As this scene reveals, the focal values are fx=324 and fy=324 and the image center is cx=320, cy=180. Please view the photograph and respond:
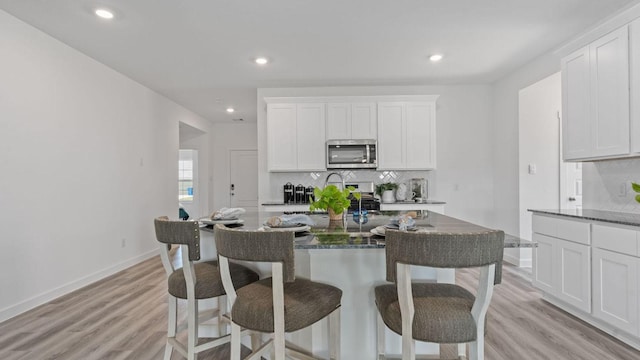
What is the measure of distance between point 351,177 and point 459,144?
5.67ft

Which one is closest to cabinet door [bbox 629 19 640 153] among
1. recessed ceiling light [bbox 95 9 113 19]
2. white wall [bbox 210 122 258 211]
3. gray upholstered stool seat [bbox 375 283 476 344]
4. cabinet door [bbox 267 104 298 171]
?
gray upholstered stool seat [bbox 375 283 476 344]

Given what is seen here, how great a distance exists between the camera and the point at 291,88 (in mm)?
4941

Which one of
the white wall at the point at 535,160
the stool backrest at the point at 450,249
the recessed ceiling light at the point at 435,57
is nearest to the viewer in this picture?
the stool backrest at the point at 450,249

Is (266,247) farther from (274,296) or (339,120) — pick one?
(339,120)

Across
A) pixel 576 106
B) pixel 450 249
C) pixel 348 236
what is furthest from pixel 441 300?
pixel 576 106

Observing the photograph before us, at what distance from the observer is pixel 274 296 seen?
1.32 meters

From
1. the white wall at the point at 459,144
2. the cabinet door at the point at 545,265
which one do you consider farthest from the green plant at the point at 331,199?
the white wall at the point at 459,144

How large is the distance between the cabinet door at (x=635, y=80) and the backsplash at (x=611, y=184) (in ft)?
1.66

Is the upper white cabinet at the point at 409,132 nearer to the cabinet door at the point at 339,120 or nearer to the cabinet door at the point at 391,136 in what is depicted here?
the cabinet door at the point at 391,136

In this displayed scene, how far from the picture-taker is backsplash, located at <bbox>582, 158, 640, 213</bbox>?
2740mm

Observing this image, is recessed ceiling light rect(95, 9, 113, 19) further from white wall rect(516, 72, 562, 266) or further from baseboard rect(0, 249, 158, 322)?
white wall rect(516, 72, 562, 266)

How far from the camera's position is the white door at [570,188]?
4242 mm

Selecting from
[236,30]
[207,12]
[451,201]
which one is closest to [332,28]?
[236,30]

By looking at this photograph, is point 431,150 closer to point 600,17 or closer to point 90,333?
point 600,17
